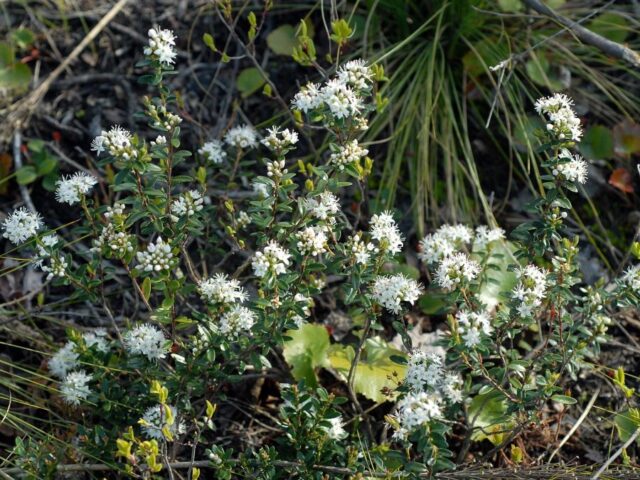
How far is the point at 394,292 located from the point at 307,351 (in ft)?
2.06

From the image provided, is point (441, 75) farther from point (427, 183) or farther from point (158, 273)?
point (158, 273)

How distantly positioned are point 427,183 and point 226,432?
133 cm

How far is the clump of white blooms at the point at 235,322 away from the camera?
217 centimetres

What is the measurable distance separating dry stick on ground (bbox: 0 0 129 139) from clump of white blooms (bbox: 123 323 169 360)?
170 centimetres

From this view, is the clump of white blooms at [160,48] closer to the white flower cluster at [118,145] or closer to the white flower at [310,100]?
the white flower cluster at [118,145]

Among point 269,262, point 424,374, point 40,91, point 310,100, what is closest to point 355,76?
point 310,100

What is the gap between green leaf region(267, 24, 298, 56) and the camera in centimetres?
348

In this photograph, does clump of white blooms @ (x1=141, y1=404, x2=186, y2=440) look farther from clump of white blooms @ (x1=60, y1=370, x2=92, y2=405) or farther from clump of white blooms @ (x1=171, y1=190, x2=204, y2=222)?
clump of white blooms @ (x1=171, y1=190, x2=204, y2=222)

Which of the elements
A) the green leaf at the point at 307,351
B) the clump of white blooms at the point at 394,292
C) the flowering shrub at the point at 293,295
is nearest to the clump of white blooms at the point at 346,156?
the flowering shrub at the point at 293,295

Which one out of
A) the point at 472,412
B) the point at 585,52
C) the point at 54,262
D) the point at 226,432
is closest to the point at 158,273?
the point at 54,262

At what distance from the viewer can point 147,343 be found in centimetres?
223

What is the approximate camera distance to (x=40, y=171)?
3293 mm

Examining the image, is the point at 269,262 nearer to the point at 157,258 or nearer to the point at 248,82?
the point at 157,258

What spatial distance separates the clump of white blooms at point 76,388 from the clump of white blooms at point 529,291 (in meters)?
1.34
